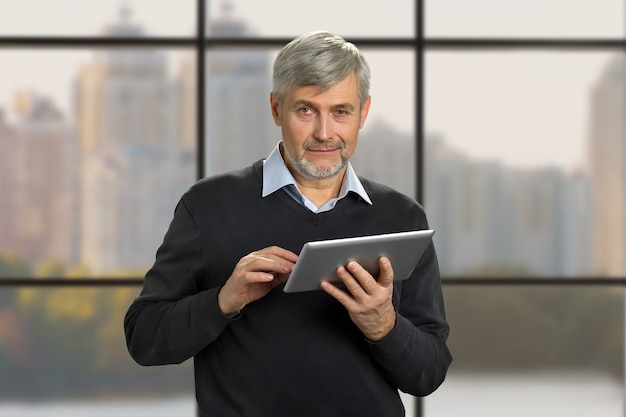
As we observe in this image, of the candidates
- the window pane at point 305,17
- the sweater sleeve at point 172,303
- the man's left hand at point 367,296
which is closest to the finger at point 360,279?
the man's left hand at point 367,296

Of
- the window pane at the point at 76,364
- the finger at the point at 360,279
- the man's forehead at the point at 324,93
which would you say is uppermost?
the man's forehead at the point at 324,93

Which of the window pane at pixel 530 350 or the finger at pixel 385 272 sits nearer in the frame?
the finger at pixel 385 272

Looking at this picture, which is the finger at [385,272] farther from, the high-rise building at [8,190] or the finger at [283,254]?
the high-rise building at [8,190]

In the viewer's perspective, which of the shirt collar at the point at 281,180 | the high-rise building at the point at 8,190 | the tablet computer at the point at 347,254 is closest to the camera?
the tablet computer at the point at 347,254

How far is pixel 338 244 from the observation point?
147 centimetres

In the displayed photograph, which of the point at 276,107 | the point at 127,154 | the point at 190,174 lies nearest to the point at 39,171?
the point at 127,154

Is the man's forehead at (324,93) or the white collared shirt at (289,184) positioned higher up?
the man's forehead at (324,93)

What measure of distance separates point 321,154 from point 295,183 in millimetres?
80

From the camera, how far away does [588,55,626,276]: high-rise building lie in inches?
133

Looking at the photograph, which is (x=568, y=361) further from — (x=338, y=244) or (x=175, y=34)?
(x=338, y=244)

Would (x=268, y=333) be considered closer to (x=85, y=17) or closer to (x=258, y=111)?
(x=258, y=111)

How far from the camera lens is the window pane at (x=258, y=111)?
3338mm

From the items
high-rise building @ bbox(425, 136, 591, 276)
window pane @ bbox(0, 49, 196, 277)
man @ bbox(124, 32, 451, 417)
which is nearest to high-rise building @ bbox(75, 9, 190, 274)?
window pane @ bbox(0, 49, 196, 277)

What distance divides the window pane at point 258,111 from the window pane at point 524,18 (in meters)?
0.20
